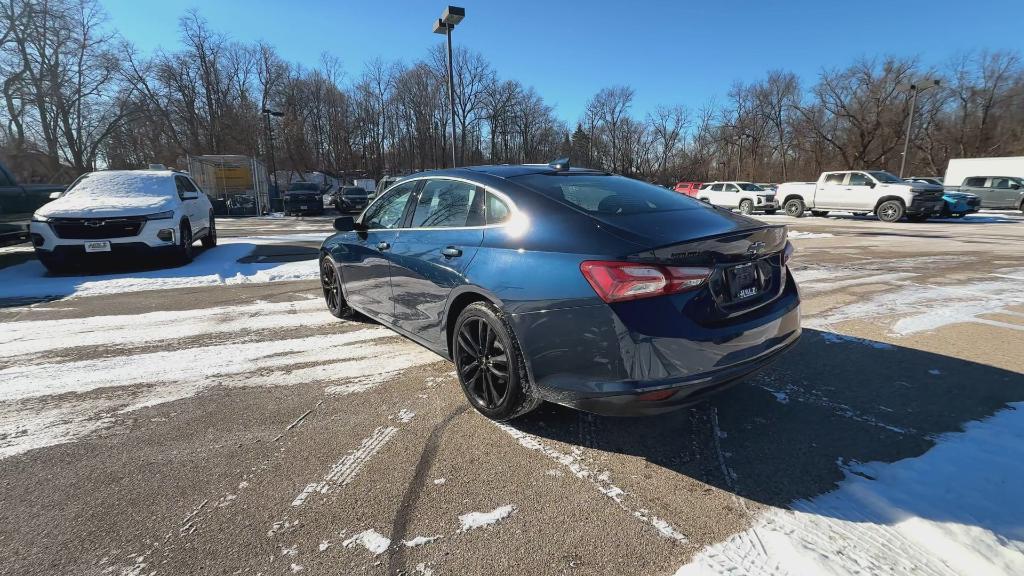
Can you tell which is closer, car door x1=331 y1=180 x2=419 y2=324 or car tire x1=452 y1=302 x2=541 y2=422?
car tire x1=452 y1=302 x2=541 y2=422

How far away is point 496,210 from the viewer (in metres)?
2.87

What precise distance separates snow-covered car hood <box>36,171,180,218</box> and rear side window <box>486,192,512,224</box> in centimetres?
726

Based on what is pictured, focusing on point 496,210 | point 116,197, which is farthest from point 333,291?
point 116,197

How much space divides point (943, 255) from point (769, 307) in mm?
9881

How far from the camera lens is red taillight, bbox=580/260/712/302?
7.02ft

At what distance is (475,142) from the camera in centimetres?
6525

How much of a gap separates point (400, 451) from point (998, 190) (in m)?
32.5

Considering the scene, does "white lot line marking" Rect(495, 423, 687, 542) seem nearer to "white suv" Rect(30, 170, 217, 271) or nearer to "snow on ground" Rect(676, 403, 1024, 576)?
"snow on ground" Rect(676, 403, 1024, 576)

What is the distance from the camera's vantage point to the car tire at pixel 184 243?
8.02m

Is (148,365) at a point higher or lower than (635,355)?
lower

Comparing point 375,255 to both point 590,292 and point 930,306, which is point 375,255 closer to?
point 590,292

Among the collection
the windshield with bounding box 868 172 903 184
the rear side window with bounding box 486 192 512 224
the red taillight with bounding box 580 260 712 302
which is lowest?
Result: the red taillight with bounding box 580 260 712 302

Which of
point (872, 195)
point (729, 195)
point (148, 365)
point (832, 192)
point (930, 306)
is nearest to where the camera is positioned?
point (148, 365)

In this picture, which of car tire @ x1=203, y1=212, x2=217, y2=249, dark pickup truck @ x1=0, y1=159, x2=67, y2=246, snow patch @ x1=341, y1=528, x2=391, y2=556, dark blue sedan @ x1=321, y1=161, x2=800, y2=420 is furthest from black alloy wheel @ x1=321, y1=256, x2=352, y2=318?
car tire @ x1=203, y1=212, x2=217, y2=249
